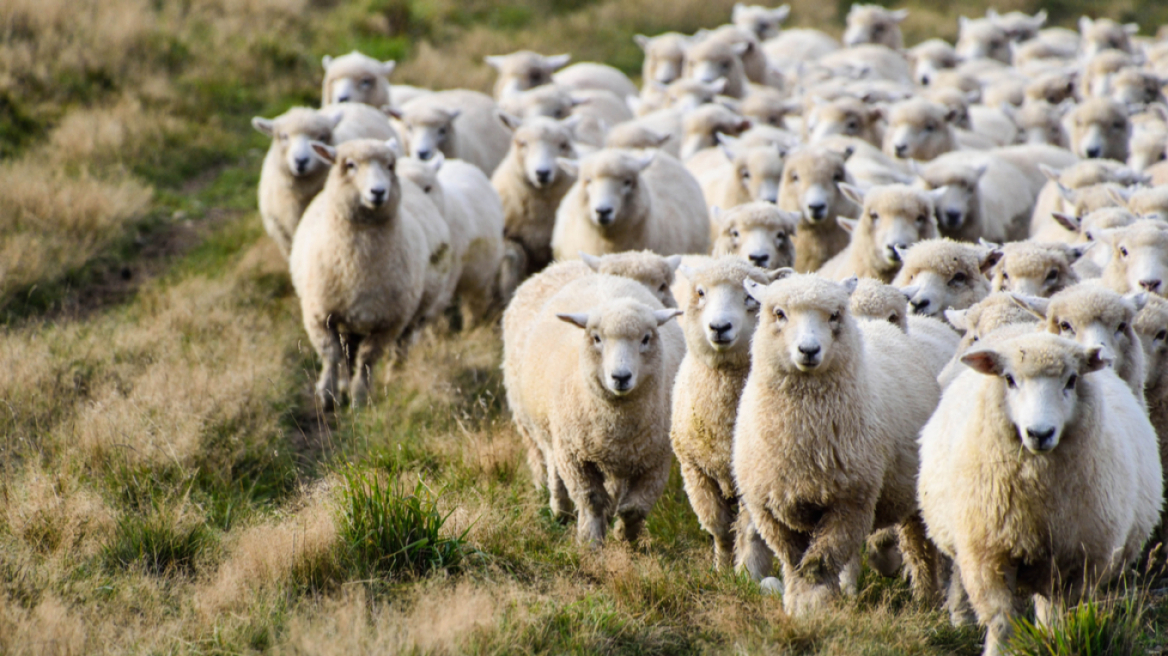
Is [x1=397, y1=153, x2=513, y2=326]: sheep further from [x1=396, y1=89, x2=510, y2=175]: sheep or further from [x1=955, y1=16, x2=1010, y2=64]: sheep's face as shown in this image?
[x1=955, y1=16, x2=1010, y2=64]: sheep's face

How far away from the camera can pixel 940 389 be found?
5.10 meters

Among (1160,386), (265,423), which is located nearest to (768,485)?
(1160,386)

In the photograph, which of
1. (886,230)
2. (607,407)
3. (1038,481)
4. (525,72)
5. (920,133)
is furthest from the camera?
(525,72)

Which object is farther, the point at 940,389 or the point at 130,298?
the point at 130,298

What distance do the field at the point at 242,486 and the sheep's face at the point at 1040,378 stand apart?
69 cm

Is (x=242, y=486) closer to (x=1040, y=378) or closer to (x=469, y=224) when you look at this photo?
(x=469, y=224)

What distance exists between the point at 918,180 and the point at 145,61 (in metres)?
9.49

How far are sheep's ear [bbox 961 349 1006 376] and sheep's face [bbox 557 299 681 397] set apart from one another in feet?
5.41

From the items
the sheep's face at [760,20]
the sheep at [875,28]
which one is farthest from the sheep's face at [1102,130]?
the sheep's face at [760,20]

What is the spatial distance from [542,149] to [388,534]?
504 centimetres

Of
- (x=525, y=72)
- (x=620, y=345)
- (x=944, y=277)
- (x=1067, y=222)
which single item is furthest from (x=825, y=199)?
(x=525, y=72)

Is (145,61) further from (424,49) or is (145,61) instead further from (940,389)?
(940,389)

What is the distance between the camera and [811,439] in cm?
446

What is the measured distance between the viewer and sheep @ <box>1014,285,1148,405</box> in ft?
15.1
